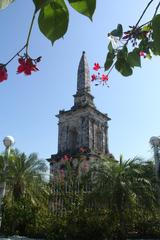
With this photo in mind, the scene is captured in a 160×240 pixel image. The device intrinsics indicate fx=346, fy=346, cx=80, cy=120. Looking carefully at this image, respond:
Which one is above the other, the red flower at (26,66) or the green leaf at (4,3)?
the red flower at (26,66)

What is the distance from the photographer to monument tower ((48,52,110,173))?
3294 cm

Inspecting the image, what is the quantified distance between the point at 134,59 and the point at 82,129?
106 ft

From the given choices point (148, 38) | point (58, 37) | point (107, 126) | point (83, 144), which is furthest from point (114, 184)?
point (107, 126)

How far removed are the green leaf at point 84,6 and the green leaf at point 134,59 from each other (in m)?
0.62

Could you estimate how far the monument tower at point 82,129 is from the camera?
1297 inches

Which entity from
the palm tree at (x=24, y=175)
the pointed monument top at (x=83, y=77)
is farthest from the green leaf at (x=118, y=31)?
the pointed monument top at (x=83, y=77)

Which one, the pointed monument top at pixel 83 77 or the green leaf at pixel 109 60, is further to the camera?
the pointed monument top at pixel 83 77

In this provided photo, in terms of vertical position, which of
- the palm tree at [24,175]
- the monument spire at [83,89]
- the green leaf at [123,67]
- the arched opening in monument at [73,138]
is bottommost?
the green leaf at [123,67]

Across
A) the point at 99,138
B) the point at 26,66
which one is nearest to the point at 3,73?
the point at 26,66

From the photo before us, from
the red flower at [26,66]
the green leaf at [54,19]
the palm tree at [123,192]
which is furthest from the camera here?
the palm tree at [123,192]

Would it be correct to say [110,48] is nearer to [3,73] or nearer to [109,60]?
[109,60]

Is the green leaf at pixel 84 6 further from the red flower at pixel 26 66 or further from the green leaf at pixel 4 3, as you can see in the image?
the red flower at pixel 26 66

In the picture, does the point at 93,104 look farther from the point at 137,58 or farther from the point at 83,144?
the point at 137,58

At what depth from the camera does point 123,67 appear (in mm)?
1504
